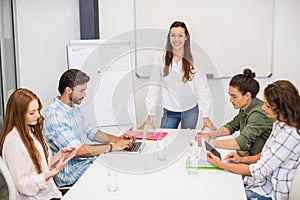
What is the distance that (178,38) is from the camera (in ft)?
10.8

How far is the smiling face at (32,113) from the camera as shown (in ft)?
6.73

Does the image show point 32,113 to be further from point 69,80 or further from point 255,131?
point 255,131

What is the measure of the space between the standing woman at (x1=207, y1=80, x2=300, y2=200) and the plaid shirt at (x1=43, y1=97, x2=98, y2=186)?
0.85m

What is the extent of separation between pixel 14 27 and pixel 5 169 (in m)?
2.68

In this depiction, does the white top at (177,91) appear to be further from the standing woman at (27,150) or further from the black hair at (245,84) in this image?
the standing woman at (27,150)

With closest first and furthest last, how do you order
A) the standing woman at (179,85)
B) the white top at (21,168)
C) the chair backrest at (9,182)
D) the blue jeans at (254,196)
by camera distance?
1. the chair backrest at (9,182)
2. the white top at (21,168)
3. the blue jeans at (254,196)
4. the standing woman at (179,85)

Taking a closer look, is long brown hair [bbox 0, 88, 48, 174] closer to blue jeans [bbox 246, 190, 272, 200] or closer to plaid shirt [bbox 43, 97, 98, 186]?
plaid shirt [bbox 43, 97, 98, 186]

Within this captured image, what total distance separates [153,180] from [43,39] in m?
2.70

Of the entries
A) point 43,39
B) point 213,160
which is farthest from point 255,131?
point 43,39

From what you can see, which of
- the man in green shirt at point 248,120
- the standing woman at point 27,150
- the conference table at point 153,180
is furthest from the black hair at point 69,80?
the man in green shirt at point 248,120

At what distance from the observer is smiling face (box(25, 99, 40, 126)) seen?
2.05 m

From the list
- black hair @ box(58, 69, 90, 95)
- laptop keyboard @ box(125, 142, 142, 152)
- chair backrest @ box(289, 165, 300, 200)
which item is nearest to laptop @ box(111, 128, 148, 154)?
laptop keyboard @ box(125, 142, 142, 152)

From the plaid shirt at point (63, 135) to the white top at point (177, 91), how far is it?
97 centimetres

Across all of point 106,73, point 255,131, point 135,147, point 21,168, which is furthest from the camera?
point 106,73
